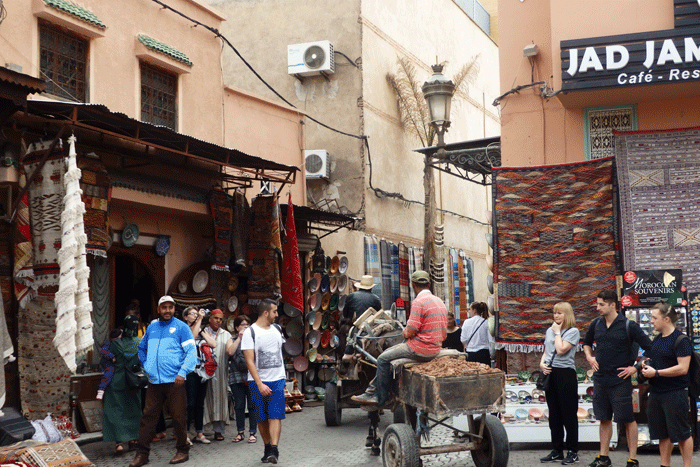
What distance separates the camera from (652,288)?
961cm

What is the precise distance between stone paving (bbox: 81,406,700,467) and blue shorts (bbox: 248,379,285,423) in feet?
2.07

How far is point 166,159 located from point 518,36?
5622mm

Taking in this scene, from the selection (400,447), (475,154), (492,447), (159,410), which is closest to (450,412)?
(400,447)

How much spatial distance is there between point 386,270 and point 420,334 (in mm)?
10900

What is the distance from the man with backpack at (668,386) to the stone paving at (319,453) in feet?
3.47

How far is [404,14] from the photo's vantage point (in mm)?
21797

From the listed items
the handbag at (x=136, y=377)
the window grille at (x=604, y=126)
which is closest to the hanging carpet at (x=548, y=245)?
the window grille at (x=604, y=126)

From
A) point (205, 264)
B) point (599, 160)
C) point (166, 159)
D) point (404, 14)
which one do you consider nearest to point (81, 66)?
point (166, 159)

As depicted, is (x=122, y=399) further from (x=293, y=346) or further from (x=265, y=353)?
(x=293, y=346)

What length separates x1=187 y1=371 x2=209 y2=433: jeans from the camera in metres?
10.4

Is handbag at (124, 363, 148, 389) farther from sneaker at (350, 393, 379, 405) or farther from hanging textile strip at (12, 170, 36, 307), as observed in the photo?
sneaker at (350, 393, 379, 405)

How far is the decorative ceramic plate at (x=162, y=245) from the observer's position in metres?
12.3

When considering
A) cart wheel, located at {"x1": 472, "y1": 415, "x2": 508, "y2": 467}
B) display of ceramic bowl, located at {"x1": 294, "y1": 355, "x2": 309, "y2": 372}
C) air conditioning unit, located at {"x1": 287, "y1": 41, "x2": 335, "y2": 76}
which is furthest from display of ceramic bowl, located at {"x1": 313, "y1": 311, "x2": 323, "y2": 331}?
cart wheel, located at {"x1": 472, "y1": 415, "x2": 508, "y2": 467}

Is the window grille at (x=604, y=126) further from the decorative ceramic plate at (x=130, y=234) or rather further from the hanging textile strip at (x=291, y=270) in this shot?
the decorative ceramic plate at (x=130, y=234)
